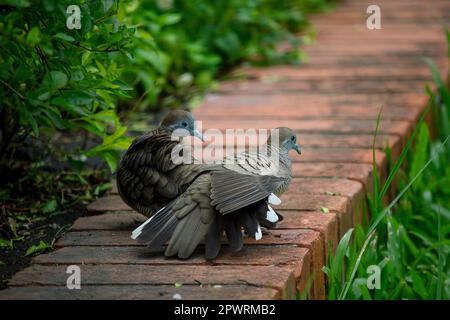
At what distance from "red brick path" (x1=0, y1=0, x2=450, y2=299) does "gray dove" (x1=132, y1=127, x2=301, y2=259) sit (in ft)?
0.25

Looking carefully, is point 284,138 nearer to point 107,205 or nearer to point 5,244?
point 107,205

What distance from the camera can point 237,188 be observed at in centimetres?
372

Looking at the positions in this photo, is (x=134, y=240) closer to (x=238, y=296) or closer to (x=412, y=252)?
(x=238, y=296)

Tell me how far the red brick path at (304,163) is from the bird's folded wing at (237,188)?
0.75 feet

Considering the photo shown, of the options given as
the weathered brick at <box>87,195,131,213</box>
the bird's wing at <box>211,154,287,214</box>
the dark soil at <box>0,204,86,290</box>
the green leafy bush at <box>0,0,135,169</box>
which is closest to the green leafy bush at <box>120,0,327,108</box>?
the weathered brick at <box>87,195,131,213</box>

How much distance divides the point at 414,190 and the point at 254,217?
6.35ft

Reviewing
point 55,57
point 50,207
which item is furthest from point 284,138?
point 50,207

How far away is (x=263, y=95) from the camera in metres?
6.82

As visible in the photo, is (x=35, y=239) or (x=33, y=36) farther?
(x=35, y=239)

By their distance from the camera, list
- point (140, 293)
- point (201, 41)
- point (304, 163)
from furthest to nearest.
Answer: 1. point (201, 41)
2. point (304, 163)
3. point (140, 293)

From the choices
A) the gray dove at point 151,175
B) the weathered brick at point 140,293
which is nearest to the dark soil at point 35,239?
the weathered brick at point 140,293

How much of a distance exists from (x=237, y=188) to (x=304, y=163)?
60.5 inches

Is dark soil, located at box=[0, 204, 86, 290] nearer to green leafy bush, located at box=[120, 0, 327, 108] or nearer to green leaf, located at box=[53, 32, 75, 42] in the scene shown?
green leaf, located at box=[53, 32, 75, 42]
